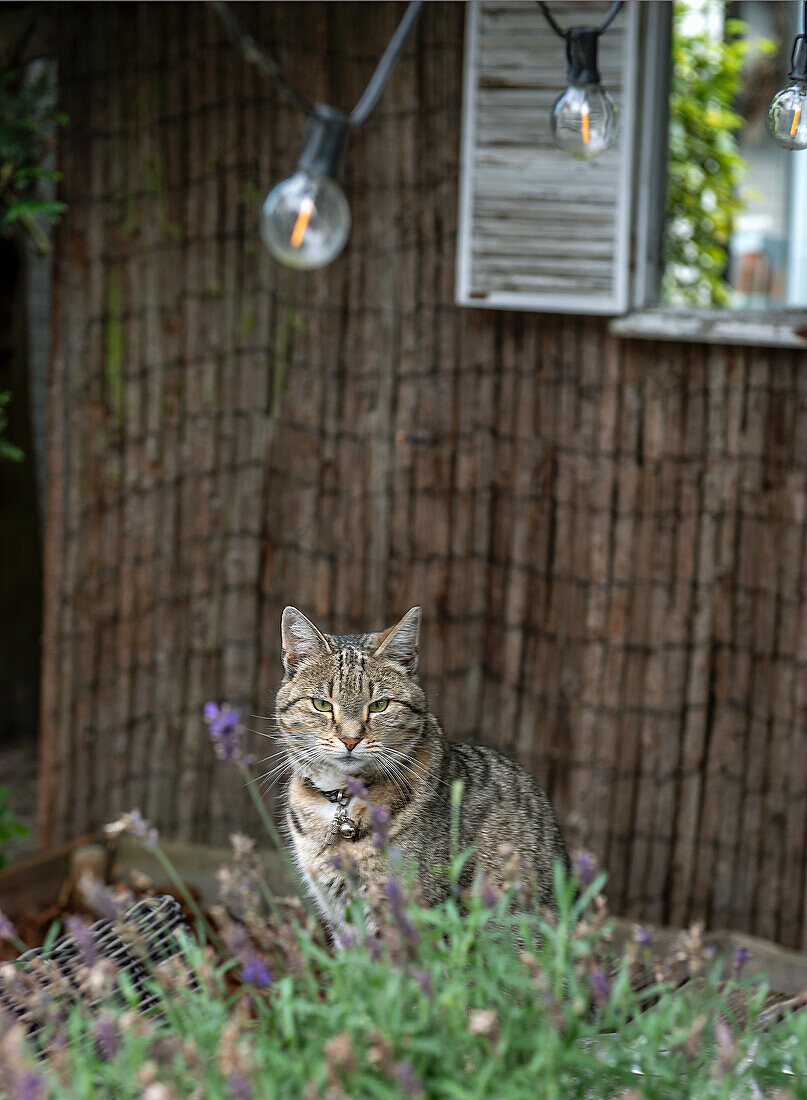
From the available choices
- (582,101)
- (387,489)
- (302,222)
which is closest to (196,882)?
(387,489)

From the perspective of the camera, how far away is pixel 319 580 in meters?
4.50

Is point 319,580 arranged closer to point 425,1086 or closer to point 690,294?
point 425,1086

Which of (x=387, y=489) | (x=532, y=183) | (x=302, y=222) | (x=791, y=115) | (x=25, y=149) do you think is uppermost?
(x=25, y=149)

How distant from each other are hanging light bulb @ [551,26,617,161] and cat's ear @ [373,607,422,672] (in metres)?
1.26

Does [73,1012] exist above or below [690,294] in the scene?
below

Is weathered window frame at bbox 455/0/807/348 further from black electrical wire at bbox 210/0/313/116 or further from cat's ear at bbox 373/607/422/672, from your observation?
cat's ear at bbox 373/607/422/672

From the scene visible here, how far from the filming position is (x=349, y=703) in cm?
265

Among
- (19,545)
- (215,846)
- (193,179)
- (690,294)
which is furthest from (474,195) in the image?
(690,294)

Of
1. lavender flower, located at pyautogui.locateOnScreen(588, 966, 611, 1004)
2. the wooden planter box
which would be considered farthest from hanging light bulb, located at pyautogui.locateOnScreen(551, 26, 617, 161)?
the wooden planter box

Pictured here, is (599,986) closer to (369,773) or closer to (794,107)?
(369,773)

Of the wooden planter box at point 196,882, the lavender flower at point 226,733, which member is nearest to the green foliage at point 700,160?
the wooden planter box at point 196,882

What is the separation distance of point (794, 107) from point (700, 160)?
5695 millimetres

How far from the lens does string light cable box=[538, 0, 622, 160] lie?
110 inches

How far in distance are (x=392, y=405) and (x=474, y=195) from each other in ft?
2.76
